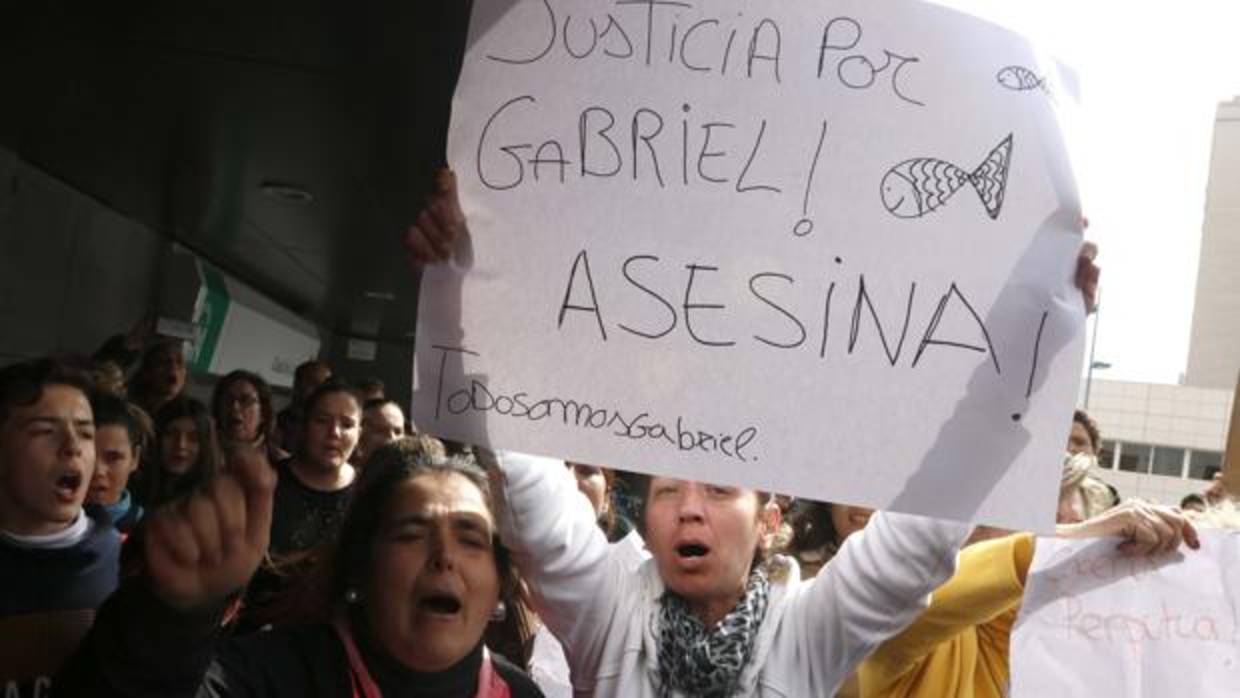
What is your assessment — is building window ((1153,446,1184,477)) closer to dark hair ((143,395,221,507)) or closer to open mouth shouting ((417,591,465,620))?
dark hair ((143,395,221,507))

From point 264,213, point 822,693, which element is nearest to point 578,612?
point 822,693

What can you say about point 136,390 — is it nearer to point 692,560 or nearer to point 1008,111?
point 692,560

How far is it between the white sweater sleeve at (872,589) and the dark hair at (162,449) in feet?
3.20

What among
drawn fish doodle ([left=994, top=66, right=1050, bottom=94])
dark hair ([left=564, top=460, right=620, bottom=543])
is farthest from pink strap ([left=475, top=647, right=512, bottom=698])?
dark hair ([left=564, top=460, right=620, bottom=543])

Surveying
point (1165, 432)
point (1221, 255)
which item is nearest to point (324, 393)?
point (1221, 255)

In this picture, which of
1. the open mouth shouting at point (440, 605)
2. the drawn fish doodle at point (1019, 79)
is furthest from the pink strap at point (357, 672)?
the drawn fish doodle at point (1019, 79)

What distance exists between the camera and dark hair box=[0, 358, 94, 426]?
105 inches

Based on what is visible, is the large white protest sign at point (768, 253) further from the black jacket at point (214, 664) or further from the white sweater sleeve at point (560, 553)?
the black jacket at point (214, 664)

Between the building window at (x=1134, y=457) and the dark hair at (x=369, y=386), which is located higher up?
the dark hair at (x=369, y=386)

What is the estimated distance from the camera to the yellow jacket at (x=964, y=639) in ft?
7.45

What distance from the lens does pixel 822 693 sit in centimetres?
216

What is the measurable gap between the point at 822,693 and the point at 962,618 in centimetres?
29

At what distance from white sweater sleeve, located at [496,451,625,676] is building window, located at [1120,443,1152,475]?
222 ft

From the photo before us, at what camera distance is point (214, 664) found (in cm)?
171
